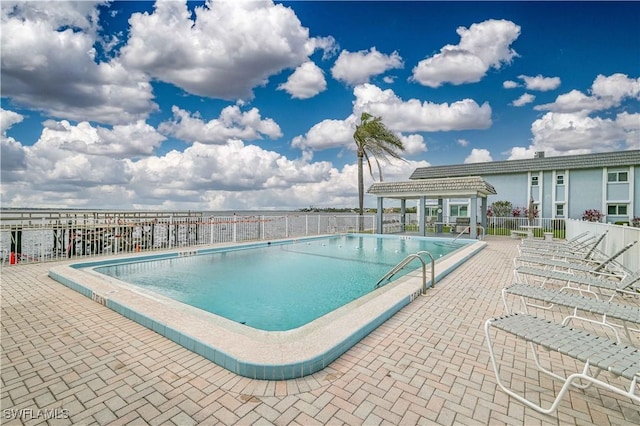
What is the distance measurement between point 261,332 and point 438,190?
14436 millimetres

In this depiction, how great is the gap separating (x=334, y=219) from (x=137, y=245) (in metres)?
10.4

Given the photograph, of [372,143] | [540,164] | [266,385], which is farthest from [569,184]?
[266,385]

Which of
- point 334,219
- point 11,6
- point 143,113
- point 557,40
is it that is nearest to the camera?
point 11,6

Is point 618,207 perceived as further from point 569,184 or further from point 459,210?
point 459,210

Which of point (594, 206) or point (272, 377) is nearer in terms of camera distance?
point (272, 377)

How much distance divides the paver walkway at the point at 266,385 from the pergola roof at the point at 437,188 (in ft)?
41.5

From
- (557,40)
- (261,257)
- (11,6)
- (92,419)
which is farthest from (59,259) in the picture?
(557,40)

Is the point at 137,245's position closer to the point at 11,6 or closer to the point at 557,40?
the point at 11,6

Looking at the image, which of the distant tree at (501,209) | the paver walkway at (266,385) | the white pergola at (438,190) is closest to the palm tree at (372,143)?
the white pergola at (438,190)

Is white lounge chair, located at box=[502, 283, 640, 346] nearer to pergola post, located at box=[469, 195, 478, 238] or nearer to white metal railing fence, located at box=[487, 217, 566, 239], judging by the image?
pergola post, located at box=[469, 195, 478, 238]

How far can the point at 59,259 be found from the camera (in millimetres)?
8766

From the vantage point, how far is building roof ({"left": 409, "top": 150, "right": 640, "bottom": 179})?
2167cm

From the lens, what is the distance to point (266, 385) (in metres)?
2.62

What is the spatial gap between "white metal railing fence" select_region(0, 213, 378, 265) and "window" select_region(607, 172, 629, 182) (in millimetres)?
21744
